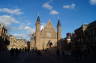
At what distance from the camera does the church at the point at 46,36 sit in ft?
244

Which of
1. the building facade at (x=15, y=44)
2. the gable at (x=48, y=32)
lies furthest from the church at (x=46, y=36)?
the building facade at (x=15, y=44)

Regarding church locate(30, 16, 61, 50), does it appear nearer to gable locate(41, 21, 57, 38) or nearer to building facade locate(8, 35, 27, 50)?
gable locate(41, 21, 57, 38)

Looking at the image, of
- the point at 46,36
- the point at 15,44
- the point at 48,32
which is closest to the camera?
the point at 46,36

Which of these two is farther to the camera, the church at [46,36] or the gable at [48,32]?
the gable at [48,32]

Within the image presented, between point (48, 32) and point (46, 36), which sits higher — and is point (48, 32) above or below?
above

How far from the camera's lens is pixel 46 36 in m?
77.5

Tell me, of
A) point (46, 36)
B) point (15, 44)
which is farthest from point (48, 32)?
point (15, 44)

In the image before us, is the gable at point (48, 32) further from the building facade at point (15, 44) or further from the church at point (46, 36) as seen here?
the building facade at point (15, 44)

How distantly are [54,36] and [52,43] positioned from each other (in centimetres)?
378

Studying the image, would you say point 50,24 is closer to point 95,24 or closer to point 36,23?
point 36,23

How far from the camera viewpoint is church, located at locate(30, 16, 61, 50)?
74500mm

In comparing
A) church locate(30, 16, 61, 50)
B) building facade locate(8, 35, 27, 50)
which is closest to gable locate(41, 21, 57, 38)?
church locate(30, 16, 61, 50)

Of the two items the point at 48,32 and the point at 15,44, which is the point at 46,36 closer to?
the point at 48,32

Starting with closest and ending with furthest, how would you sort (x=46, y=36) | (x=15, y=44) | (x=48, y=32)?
(x=46, y=36), (x=48, y=32), (x=15, y=44)
